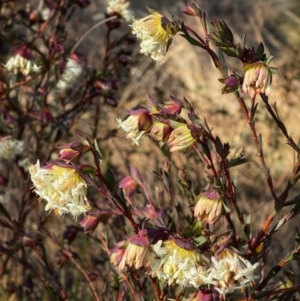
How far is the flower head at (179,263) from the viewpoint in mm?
1202

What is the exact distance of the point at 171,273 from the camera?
3.99ft

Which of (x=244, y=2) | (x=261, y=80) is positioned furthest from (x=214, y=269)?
(x=244, y=2)

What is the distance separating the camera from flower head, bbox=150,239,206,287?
120 centimetres

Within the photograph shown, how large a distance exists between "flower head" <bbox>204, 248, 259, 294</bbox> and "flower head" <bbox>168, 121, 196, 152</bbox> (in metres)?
0.20

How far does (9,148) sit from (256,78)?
1.14 metres

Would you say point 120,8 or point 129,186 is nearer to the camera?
point 129,186

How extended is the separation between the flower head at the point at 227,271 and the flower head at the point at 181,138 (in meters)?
0.20

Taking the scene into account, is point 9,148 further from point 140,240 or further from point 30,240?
point 140,240

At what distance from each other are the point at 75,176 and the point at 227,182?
1.05 ft

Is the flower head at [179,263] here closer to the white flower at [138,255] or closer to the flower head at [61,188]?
the white flower at [138,255]

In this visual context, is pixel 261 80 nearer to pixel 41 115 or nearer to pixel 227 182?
pixel 227 182

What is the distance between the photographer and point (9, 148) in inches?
86.4

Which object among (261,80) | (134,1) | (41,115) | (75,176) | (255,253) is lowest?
(134,1)

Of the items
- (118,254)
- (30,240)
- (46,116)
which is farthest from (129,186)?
(46,116)
